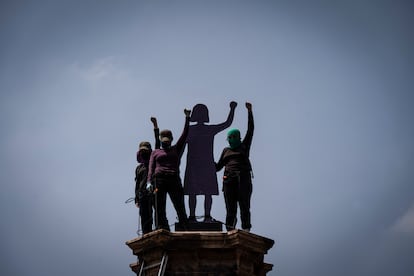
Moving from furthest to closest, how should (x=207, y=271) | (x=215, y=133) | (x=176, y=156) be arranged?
(x=215, y=133) < (x=176, y=156) < (x=207, y=271)

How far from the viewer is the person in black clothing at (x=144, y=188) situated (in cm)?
1716

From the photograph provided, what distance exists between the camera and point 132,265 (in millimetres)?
17656

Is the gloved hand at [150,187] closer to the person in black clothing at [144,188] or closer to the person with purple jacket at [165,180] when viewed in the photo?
the person with purple jacket at [165,180]

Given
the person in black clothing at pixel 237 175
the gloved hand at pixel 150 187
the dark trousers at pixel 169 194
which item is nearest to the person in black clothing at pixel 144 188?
the gloved hand at pixel 150 187

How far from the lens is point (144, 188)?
1736 centimetres

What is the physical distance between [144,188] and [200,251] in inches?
89.4

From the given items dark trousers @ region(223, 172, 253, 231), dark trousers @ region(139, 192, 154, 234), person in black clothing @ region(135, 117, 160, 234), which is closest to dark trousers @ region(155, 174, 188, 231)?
person in black clothing @ region(135, 117, 160, 234)

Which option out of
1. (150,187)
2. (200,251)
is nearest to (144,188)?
(150,187)

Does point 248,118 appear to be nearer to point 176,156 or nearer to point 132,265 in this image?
point 176,156

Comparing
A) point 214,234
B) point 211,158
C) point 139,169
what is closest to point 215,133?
point 211,158

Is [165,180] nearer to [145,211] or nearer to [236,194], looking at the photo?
[145,211]

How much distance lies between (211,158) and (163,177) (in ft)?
5.71

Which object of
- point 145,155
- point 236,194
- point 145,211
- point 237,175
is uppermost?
point 145,155

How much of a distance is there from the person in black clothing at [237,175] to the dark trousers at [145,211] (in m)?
1.67
